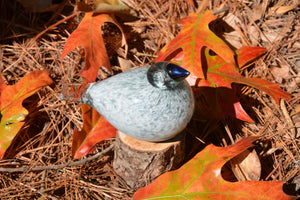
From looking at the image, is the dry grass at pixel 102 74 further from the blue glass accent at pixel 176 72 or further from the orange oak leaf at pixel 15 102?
the blue glass accent at pixel 176 72

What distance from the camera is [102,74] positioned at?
1.63 meters

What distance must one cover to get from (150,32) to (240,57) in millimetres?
546

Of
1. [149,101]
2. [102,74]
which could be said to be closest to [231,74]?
[149,101]

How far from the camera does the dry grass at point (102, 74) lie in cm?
141

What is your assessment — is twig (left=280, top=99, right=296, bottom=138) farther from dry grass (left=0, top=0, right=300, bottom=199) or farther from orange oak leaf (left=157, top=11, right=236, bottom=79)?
orange oak leaf (left=157, top=11, right=236, bottom=79)

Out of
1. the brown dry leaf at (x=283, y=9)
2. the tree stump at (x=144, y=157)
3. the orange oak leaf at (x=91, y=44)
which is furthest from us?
the brown dry leaf at (x=283, y=9)

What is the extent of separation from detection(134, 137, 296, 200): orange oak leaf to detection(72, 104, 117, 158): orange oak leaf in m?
0.35

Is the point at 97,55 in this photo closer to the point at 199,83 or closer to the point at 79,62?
the point at 79,62

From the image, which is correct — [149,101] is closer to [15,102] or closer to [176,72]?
[176,72]

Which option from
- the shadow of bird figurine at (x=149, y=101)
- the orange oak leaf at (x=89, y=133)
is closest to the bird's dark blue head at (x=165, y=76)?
the shadow of bird figurine at (x=149, y=101)

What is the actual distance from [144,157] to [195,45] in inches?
22.8

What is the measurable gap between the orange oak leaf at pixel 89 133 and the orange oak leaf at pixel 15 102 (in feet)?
0.93

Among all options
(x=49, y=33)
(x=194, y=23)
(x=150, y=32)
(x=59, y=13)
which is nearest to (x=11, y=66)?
(x=49, y=33)

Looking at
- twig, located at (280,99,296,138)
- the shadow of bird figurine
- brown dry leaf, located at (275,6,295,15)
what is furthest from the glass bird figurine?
brown dry leaf, located at (275,6,295,15)
